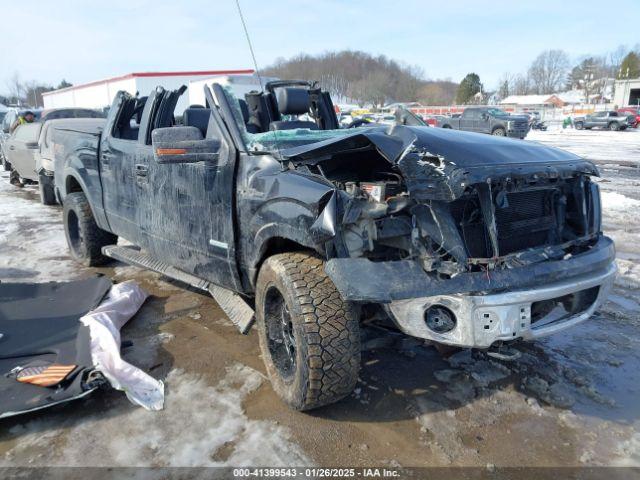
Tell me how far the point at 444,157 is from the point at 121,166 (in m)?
3.14

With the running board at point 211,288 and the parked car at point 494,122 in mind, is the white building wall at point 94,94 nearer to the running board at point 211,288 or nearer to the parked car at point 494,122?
the parked car at point 494,122

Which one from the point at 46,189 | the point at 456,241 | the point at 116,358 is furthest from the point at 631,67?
the point at 116,358

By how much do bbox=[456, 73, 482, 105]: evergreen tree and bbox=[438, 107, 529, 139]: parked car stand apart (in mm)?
59698

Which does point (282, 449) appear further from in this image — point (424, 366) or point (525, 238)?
point (525, 238)

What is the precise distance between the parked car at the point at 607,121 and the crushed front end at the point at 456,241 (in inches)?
1545

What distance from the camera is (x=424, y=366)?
11.6 feet

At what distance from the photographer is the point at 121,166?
186 inches

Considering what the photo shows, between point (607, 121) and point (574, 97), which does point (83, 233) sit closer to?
point (607, 121)

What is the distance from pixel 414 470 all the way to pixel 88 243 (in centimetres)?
453

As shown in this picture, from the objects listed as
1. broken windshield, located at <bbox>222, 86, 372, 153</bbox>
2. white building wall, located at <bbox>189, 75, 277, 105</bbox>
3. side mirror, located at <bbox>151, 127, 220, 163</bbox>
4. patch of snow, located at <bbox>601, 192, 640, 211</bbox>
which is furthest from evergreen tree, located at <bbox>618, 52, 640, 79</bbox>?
side mirror, located at <bbox>151, 127, 220, 163</bbox>

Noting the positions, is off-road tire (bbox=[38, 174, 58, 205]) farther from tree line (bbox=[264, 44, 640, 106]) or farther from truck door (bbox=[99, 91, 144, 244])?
tree line (bbox=[264, 44, 640, 106])

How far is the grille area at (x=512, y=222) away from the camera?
2871mm

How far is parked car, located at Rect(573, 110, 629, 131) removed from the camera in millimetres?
36388

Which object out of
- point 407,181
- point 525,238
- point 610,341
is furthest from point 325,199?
point 610,341
